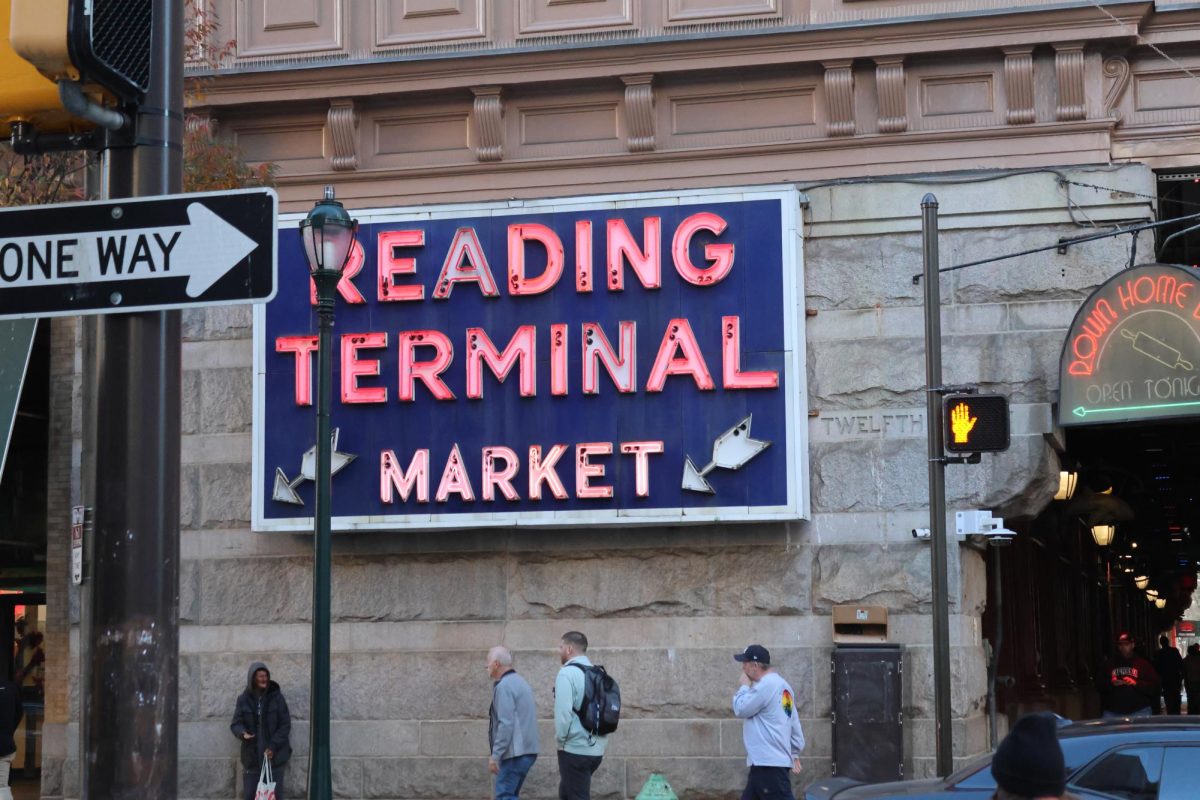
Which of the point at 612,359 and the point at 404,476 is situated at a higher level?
the point at 612,359

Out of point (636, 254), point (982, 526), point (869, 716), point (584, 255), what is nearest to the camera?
point (982, 526)

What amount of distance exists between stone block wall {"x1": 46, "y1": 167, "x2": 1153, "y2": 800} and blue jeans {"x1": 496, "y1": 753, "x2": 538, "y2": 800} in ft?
8.13

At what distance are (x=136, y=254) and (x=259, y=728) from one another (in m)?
10.1

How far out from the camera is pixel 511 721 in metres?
12.2

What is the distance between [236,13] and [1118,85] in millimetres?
8825

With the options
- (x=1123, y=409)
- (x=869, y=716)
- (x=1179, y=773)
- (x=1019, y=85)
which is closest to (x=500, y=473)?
(x=869, y=716)

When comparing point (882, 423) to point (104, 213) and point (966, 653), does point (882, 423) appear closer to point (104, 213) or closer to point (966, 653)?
point (966, 653)

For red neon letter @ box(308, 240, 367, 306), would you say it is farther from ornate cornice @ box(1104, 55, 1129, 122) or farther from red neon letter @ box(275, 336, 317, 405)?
ornate cornice @ box(1104, 55, 1129, 122)

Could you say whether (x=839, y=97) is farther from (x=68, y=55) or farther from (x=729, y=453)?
(x=68, y=55)

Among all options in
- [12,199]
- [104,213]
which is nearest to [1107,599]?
[12,199]

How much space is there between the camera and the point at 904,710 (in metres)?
14.1

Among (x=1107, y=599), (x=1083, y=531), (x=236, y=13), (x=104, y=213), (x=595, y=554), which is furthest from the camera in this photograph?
(x=1107, y=599)

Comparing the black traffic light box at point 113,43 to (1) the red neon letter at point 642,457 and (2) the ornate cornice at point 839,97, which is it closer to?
(1) the red neon letter at point 642,457

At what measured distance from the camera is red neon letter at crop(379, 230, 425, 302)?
601 inches
